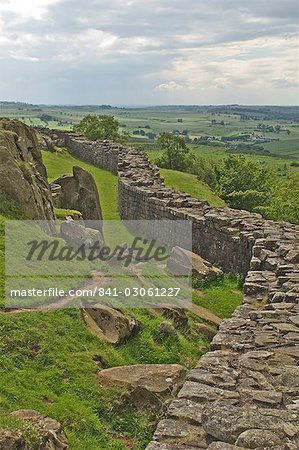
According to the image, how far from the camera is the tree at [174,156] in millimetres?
65375

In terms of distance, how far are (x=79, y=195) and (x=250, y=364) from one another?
20023mm

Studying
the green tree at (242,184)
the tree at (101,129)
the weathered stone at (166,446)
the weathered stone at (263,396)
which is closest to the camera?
the weathered stone at (166,446)

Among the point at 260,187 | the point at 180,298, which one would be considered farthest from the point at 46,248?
the point at 260,187

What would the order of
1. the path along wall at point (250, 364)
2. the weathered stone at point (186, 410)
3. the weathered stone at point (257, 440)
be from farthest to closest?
the weathered stone at point (186, 410)
the path along wall at point (250, 364)
the weathered stone at point (257, 440)

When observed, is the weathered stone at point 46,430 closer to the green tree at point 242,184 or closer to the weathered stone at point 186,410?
the weathered stone at point 186,410

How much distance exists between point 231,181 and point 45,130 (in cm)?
2597

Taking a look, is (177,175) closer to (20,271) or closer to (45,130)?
(45,130)

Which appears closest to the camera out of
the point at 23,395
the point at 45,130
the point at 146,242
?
the point at 23,395

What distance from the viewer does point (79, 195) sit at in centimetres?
2939

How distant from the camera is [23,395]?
10984 millimetres

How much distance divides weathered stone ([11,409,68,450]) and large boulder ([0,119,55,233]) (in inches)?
438

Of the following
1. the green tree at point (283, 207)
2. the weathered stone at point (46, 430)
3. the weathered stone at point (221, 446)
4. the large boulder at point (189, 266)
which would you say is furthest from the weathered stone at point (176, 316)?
the green tree at point (283, 207)

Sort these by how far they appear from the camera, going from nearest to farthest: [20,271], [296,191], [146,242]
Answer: [20,271]
[146,242]
[296,191]

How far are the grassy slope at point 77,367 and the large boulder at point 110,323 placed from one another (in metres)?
0.22
